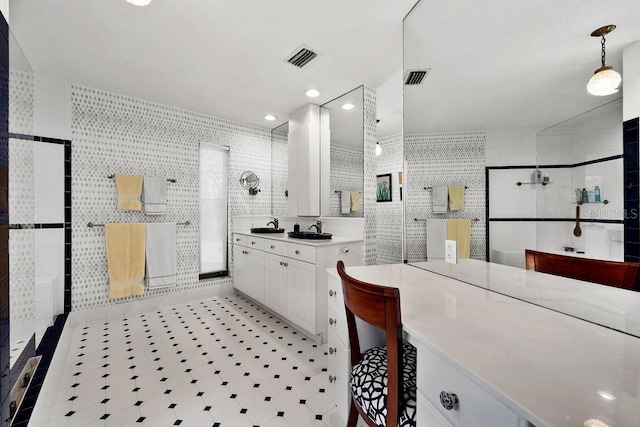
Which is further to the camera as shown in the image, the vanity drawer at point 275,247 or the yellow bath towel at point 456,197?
the vanity drawer at point 275,247

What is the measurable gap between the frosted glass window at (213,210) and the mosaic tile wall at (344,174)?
5.42ft

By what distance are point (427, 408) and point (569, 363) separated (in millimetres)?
379

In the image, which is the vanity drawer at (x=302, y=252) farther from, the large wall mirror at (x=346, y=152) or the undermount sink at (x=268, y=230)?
the undermount sink at (x=268, y=230)

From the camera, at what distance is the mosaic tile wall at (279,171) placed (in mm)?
3824

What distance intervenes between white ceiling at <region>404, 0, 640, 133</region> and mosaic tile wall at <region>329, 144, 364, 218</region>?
1.24 m

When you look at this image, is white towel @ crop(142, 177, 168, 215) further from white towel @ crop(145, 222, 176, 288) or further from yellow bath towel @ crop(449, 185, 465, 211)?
yellow bath towel @ crop(449, 185, 465, 211)

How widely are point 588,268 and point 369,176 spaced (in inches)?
81.4

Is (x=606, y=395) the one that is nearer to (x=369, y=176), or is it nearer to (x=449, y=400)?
(x=449, y=400)

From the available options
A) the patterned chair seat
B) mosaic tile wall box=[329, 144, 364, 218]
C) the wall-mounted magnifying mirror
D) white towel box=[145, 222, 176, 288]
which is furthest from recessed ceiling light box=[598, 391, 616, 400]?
the wall-mounted magnifying mirror

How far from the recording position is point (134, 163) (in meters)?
3.11

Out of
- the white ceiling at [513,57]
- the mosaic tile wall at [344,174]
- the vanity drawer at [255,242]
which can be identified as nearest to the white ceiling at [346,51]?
the white ceiling at [513,57]

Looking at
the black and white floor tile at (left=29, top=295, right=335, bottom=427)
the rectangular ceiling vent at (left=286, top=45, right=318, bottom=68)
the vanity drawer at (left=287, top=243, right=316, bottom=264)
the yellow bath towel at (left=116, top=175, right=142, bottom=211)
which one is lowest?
the black and white floor tile at (left=29, top=295, right=335, bottom=427)

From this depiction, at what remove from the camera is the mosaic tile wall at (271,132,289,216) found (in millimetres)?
3824

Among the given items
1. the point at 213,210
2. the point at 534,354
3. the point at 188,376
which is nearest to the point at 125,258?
the point at 213,210
